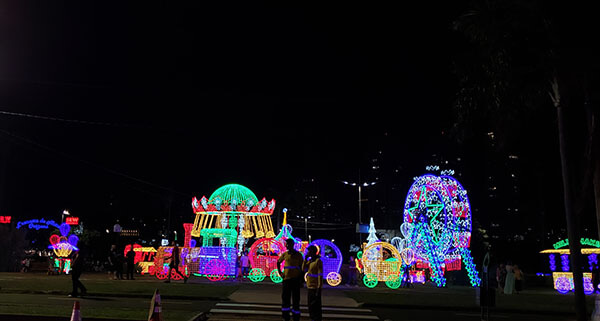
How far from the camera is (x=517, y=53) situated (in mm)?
14336

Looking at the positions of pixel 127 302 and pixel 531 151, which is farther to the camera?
pixel 531 151

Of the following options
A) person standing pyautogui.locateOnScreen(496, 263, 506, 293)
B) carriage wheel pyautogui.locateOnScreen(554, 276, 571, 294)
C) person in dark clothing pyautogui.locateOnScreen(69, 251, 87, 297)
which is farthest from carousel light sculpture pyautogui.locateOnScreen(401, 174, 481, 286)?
person in dark clothing pyautogui.locateOnScreen(69, 251, 87, 297)

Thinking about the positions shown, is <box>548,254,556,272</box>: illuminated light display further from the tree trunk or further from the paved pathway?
the tree trunk

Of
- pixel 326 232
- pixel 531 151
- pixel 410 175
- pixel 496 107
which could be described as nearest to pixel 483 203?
pixel 410 175

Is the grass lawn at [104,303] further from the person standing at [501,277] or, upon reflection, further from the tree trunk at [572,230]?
the person standing at [501,277]

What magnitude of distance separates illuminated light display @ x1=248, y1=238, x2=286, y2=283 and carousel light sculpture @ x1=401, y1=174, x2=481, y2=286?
733 cm

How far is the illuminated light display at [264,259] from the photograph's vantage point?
26.4 meters

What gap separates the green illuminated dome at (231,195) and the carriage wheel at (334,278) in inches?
301

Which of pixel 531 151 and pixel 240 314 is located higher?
pixel 531 151

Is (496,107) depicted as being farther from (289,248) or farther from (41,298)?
(41,298)

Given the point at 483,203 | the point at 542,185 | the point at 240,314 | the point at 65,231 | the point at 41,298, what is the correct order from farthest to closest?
1. the point at 483,203
2. the point at 65,231
3. the point at 542,185
4. the point at 41,298
5. the point at 240,314

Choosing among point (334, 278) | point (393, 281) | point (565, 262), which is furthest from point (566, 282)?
point (334, 278)

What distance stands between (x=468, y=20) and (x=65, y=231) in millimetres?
32262

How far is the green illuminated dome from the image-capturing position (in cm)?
3114
